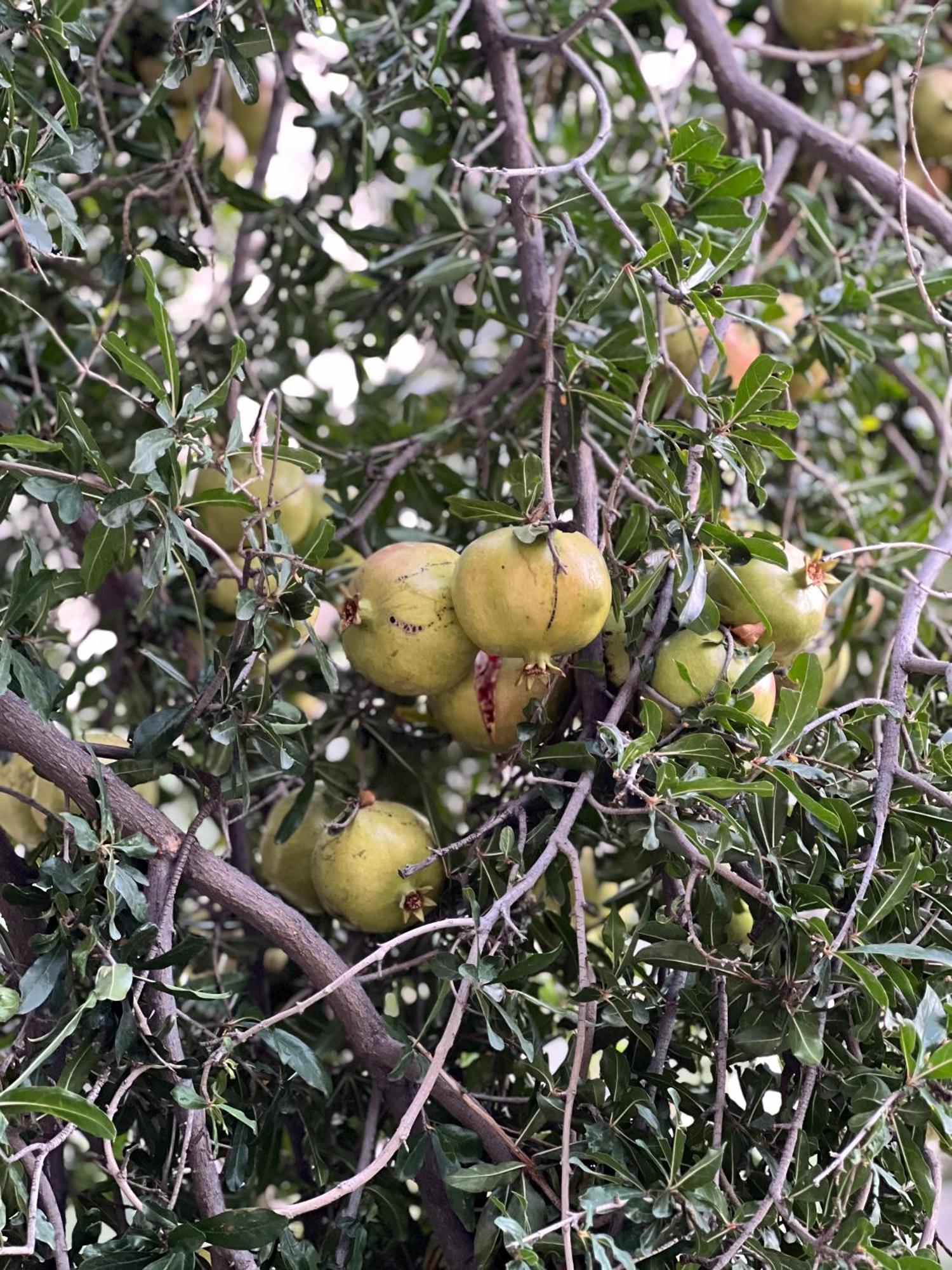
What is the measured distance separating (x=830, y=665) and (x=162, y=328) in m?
0.80

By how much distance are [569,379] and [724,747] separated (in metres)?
0.35

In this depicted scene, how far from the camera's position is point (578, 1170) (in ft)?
2.86

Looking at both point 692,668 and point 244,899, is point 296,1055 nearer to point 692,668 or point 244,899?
point 244,899

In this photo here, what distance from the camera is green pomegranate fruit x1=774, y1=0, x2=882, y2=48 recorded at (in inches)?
60.6

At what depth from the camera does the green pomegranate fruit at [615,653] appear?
0.99 meters

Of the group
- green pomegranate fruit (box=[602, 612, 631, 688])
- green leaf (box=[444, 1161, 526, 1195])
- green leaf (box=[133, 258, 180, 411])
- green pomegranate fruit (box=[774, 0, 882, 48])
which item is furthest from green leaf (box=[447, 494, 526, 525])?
green pomegranate fruit (box=[774, 0, 882, 48])

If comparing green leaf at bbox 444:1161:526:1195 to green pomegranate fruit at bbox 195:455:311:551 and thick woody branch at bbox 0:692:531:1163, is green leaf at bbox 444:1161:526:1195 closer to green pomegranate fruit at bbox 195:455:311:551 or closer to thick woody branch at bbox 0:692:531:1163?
thick woody branch at bbox 0:692:531:1163

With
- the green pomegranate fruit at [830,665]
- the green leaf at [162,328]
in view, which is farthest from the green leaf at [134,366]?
the green pomegranate fruit at [830,665]

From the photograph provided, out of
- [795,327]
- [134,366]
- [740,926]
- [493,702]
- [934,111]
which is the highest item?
[134,366]

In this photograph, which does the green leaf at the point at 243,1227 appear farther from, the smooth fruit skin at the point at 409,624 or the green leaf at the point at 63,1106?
the smooth fruit skin at the point at 409,624

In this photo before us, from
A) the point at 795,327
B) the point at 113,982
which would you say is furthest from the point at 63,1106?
the point at 795,327

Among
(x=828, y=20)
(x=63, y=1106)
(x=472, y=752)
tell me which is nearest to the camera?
(x=63, y=1106)

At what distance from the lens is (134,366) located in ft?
2.65

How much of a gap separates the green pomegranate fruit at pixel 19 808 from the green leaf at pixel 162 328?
1.39 ft
